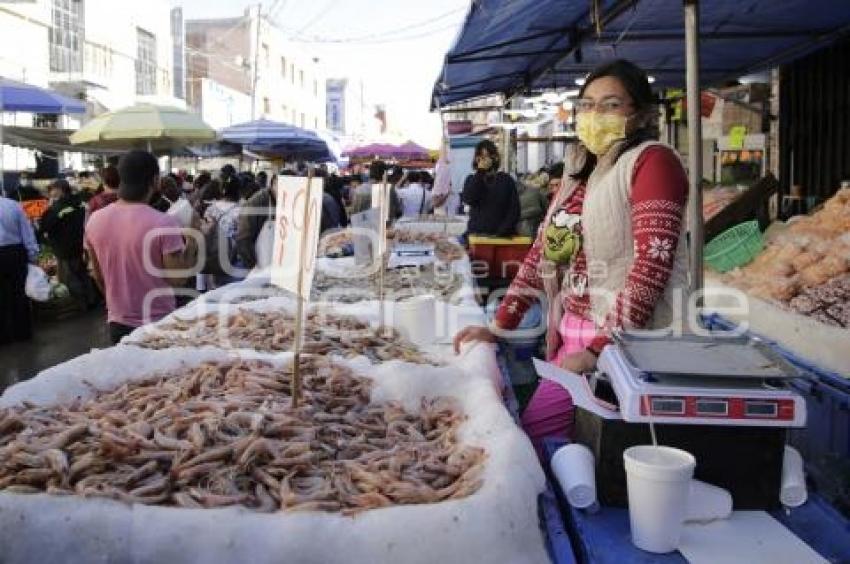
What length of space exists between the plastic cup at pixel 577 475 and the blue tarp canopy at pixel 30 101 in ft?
36.4

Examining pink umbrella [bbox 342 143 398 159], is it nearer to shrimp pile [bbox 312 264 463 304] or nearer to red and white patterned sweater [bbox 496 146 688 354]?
shrimp pile [bbox 312 264 463 304]

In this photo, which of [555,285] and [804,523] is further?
[555,285]

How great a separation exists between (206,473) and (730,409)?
143cm

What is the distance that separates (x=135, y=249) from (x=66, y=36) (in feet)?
86.7

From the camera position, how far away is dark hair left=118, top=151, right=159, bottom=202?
4680mm

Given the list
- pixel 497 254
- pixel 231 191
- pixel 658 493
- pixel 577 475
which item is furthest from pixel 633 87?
pixel 231 191

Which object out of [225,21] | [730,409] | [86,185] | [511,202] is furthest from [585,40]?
[225,21]

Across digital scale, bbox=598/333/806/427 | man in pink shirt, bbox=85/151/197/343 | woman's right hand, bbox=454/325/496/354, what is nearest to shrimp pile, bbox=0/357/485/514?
woman's right hand, bbox=454/325/496/354

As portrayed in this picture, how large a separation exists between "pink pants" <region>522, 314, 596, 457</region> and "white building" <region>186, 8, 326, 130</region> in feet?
132

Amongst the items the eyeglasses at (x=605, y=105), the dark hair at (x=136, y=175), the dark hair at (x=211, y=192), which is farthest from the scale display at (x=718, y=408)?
the dark hair at (x=211, y=192)

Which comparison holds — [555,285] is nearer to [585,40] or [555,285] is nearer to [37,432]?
[37,432]

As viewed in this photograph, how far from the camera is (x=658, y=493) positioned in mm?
1750

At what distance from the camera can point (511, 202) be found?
8.62 m

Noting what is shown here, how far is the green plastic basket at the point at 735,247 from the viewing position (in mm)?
6259
